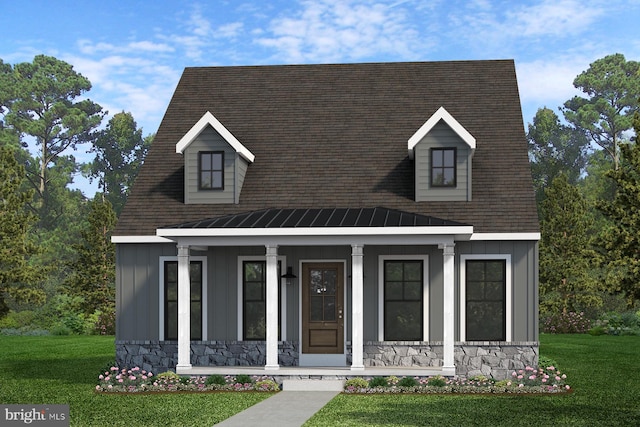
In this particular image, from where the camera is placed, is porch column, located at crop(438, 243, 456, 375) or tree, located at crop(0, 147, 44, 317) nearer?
porch column, located at crop(438, 243, 456, 375)

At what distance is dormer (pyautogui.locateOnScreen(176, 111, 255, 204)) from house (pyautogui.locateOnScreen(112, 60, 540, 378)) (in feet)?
0.12

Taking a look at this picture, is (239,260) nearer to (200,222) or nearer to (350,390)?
(200,222)

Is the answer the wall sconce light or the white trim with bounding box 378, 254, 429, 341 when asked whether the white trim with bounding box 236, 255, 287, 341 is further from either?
the white trim with bounding box 378, 254, 429, 341

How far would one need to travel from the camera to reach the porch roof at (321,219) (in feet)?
62.4

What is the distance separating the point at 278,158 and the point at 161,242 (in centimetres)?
386

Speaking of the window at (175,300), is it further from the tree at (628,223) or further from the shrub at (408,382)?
the tree at (628,223)

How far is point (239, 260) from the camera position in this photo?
21.0 m

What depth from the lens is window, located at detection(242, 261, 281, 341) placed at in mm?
20938

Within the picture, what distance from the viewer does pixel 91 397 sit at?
1808 cm

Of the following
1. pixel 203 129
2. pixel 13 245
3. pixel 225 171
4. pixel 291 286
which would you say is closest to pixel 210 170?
pixel 225 171

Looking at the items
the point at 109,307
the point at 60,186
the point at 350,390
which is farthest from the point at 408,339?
the point at 60,186

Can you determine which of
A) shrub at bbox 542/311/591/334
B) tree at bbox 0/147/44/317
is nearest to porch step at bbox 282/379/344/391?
shrub at bbox 542/311/591/334

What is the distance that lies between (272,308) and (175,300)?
10.3 feet

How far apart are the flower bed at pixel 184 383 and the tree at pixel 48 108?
154 feet
